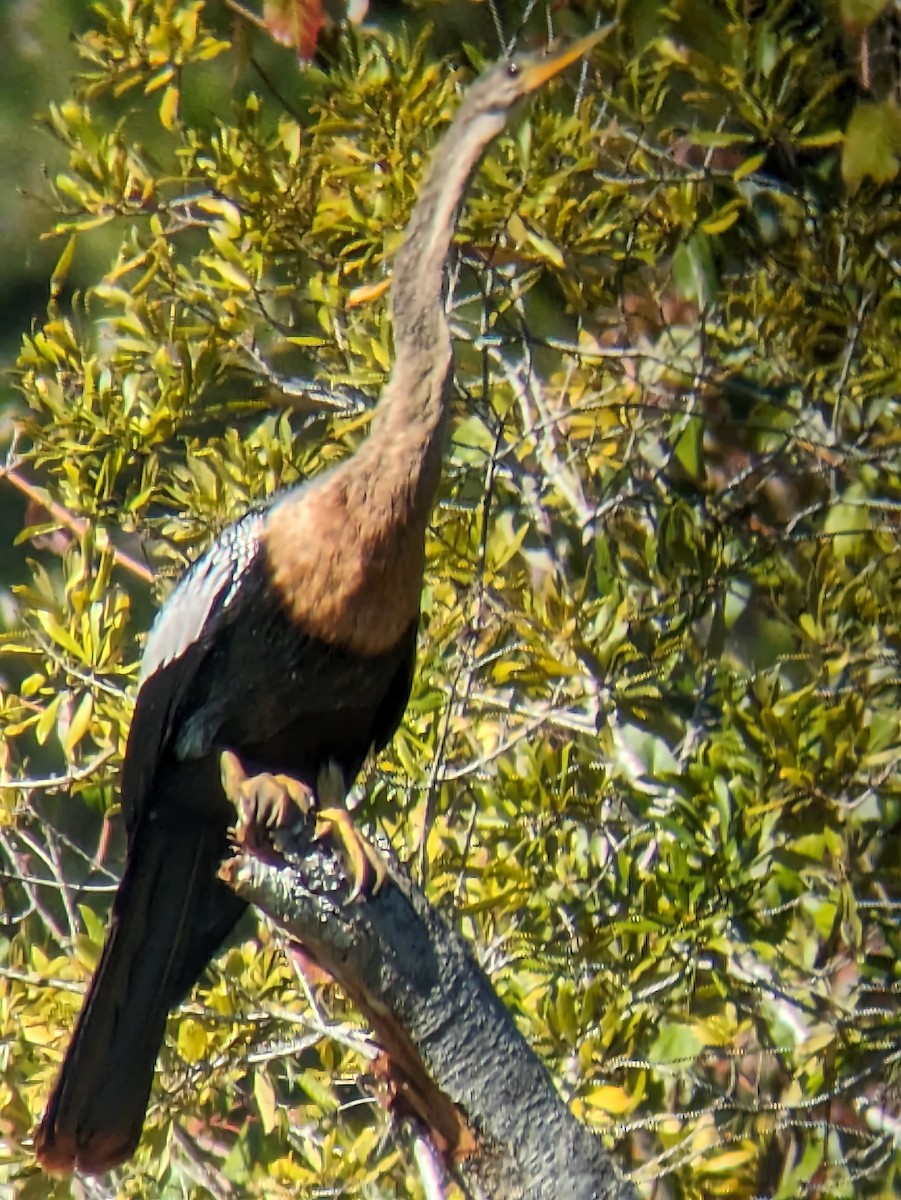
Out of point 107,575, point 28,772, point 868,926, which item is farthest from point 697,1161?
point 28,772

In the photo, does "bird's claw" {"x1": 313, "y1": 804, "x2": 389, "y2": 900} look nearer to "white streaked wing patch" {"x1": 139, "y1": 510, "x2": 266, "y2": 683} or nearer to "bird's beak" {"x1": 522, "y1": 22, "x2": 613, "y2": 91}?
"white streaked wing patch" {"x1": 139, "y1": 510, "x2": 266, "y2": 683}

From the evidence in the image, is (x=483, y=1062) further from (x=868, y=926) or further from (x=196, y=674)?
(x=868, y=926)

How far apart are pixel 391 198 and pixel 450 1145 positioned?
1.41m

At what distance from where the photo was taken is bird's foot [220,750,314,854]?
1786 millimetres

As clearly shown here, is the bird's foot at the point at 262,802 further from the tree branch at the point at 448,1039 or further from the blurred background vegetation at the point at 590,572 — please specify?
the blurred background vegetation at the point at 590,572

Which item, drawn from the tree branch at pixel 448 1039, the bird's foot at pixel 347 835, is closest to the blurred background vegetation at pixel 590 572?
the bird's foot at pixel 347 835

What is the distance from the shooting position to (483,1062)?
1629 millimetres

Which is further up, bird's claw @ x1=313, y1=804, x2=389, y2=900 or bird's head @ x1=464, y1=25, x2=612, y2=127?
bird's head @ x1=464, y1=25, x2=612, y2=127

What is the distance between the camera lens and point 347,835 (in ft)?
6.53

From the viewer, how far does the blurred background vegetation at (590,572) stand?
233 cm

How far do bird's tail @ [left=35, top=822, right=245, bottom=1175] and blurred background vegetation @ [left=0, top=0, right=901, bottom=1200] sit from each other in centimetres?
19

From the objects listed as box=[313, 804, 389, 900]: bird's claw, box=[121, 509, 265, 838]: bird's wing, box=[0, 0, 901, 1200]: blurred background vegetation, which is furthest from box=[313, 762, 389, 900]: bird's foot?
box=[121, 509, 265, 838]: bird's wing

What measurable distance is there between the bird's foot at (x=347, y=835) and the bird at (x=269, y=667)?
0.04 feet

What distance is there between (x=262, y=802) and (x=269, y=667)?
211 millimetres
